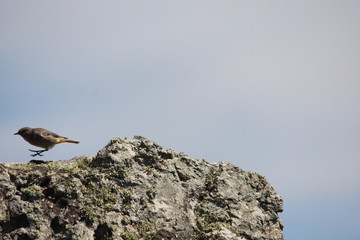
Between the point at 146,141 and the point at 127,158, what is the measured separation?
0.85 meters

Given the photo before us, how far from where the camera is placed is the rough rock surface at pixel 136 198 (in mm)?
9875

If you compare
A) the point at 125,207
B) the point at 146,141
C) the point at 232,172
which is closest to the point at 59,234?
the point at 125,207

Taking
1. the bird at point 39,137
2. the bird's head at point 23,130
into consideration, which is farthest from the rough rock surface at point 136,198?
the bird's head at point 23,130

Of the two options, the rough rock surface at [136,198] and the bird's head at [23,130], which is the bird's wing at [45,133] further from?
the rough rock surface at [136,198]

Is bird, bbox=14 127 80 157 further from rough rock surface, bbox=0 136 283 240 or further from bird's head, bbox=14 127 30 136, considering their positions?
rough rock surface, bbox=0 136 283 240

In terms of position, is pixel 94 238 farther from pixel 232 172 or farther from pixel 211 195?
pixel 232 172

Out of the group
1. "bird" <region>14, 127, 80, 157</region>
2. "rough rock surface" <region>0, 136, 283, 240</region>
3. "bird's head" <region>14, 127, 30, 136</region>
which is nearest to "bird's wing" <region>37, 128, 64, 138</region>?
"bird" <region>14, 127, 80, 157</region>

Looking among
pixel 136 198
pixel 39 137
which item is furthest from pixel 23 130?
pixel 136 198

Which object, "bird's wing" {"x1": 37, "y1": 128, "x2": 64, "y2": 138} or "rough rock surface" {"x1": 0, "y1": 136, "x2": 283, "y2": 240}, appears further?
"bird's wing" {"x1": 37, "y1": 128, "x2": 64, "y2": 138}

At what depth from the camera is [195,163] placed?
1245cm

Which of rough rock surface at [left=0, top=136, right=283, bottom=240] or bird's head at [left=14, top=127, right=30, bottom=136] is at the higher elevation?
bird's head at [left=14, top=127, right=30, bottom=136]

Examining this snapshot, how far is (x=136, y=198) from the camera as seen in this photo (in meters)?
10.9

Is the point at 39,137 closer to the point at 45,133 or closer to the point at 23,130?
the point at 45,133

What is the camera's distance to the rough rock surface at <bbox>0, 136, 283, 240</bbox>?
32.4 ft
